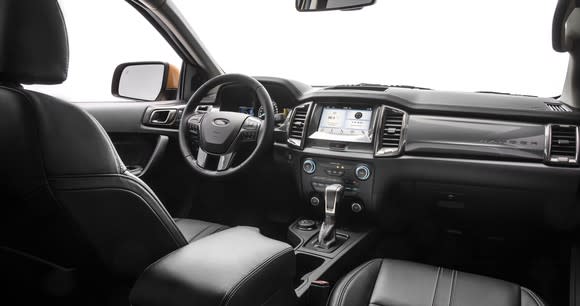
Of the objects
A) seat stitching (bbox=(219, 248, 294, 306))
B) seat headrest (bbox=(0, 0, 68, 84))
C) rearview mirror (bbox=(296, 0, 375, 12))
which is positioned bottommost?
seat stitching (bbox=(219, 248, 294, 306))

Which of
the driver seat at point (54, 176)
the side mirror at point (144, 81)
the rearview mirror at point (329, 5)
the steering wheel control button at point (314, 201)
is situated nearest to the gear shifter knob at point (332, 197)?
the steering wheel control button at point (314, 201)

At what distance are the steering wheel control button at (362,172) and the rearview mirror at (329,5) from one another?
876 millimetres

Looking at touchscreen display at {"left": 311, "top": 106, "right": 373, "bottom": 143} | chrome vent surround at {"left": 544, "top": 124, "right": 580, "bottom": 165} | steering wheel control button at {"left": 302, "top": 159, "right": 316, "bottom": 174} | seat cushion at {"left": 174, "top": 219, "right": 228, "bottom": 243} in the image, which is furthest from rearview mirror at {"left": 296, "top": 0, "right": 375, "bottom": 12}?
seat cushion at {"left": 174, "top": 219, "right": 228, "bottom": 243}

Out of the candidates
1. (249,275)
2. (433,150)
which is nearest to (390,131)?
(433,150)

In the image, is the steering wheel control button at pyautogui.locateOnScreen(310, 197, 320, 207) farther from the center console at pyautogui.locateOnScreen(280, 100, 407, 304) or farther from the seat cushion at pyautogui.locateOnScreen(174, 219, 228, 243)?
the seat cushion at pyautogui.locateOnScreen(174, 219, 228, 243)

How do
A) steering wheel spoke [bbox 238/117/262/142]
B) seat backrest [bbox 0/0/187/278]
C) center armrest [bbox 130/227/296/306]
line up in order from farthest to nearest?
steering wheel spoke [bbox 238/117/262/142] < center armrest [bbox 130/227/296/306] < seat backrest [bbox 0/0/187/278]

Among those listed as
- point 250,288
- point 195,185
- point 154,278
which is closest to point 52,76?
point 154,278

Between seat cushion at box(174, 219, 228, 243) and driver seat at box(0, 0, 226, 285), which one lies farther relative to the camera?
seat cushion at box(174, 219, 228, 243)

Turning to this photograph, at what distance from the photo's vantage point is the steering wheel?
8.48ft

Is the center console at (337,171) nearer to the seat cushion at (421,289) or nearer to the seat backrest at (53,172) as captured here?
the seat cushion at (421,289)

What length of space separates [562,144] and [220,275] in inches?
71.3

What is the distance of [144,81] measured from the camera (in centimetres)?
354

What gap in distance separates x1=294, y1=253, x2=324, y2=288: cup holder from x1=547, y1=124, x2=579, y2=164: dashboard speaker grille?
1.20 metres

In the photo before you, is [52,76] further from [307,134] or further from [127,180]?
[307,134]
